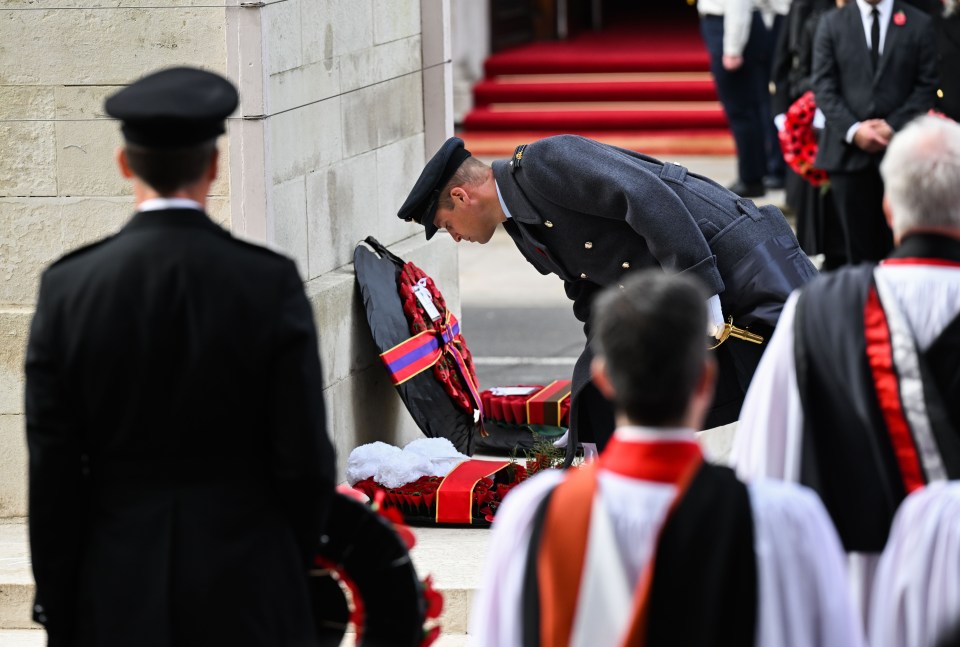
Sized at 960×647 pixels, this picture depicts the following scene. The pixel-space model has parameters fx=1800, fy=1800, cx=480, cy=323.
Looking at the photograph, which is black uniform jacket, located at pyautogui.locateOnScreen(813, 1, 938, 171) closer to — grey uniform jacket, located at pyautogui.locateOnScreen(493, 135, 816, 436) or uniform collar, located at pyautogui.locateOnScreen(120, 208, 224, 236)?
grey uniform jacket, located at pyautogui.locateOnScreen(493, 135, 816, 436)

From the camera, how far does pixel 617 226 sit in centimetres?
579

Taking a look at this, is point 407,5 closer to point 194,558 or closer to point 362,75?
point 362,75

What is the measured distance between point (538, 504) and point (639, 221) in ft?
9.59

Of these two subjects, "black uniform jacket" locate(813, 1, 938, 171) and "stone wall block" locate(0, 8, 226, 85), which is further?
"black uniform jacket" locate(813, 1, 938, 171)

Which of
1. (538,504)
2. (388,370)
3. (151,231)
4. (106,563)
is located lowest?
(388,370)

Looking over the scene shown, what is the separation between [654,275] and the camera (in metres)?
2.73

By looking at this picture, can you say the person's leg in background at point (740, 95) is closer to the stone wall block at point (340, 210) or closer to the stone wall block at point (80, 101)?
the stone wall block at point (340, 210)

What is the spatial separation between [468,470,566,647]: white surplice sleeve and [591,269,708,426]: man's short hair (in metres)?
0.21

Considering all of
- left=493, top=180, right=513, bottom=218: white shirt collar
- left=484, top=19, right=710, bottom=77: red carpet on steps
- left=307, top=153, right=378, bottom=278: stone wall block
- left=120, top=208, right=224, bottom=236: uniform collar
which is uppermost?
left=120, top=208, right=224, bottom=236: uniform collar

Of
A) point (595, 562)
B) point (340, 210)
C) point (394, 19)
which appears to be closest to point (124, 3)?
point (340, 210)

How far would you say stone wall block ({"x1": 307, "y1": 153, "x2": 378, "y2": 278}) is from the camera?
6480 mm

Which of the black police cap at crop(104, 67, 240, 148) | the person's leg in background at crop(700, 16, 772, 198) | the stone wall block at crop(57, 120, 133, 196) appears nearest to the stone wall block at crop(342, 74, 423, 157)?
the stone wall block at crop(57, 120, 133, 196)

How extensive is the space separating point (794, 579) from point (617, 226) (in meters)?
3.20

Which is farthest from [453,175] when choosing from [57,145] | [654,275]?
[654,275]
